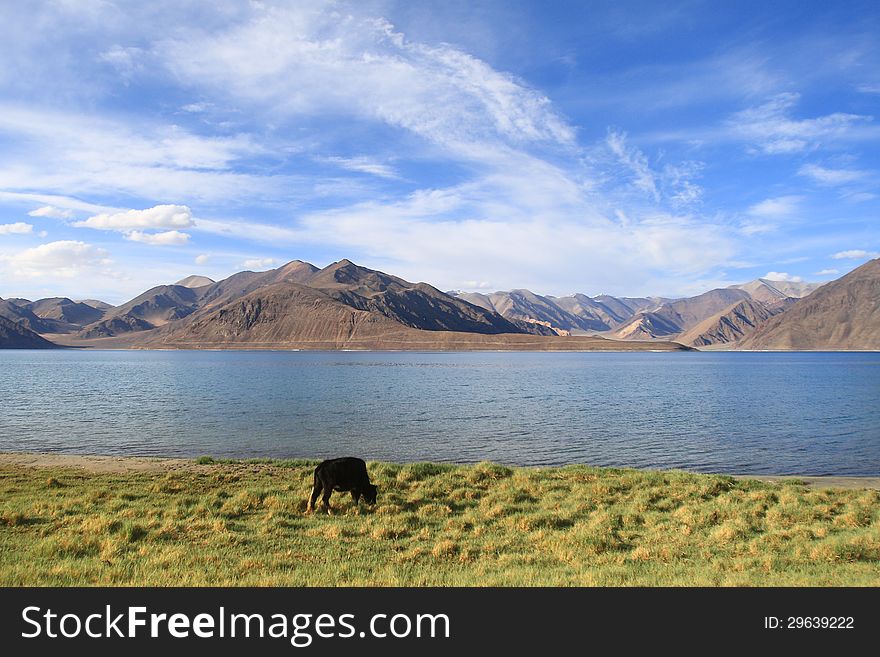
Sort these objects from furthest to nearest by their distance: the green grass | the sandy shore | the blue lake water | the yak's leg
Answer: the blue lake water, the sandy shore, the yak's leg, the green grass

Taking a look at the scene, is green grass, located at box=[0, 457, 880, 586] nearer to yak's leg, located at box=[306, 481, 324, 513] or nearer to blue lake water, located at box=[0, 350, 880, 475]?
yak's leg, located at box=[306, 481, 324, 513]

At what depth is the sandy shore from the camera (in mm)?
31203

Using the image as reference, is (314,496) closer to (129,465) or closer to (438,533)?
(438,533)

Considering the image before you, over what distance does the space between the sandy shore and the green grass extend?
16.2ft

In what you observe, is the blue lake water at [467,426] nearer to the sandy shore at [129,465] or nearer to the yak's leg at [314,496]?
the sandy shore at [129,465]

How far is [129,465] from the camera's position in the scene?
33156mm

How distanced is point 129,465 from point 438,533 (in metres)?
24.4

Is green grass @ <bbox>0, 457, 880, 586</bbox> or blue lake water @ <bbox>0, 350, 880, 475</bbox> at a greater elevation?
green grass @ <bbox>0, 457, 880, 586</bbox>

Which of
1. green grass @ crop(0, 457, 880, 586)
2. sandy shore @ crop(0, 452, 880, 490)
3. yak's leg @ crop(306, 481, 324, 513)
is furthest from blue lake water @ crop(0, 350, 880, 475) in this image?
yak's leg @ crop(306, 481, 324, 513)

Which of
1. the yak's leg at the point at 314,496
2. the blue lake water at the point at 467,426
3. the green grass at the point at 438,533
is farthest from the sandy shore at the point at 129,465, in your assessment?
the yak's leg at the point at 314,496

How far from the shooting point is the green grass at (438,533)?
11.9 m

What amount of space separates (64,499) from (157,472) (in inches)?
364

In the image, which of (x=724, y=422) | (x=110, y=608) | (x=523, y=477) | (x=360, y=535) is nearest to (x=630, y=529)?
(x=360, y=535)

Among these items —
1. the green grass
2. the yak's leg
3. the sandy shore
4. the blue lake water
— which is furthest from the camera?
the blue lake water
